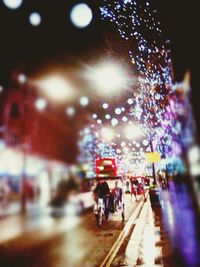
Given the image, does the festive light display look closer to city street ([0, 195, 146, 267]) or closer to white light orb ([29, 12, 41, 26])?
white light orb ([29, 12, 41, 26])

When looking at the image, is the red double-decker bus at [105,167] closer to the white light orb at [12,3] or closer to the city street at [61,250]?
the city street at [61,250]

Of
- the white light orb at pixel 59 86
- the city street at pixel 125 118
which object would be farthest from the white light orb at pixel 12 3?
the white light orb at pixel 59 86

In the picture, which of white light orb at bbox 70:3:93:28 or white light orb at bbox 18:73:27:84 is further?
white light orb at bbox 18:73:27:84

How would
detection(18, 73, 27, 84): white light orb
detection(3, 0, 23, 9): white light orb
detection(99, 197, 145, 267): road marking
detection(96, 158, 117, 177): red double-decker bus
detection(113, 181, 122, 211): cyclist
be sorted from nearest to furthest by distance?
detection(99, 197, 145, 267): road marking, detection(3, 0, 23, 9): white light orb, detection(113, 181, 122, 211): cyclist, detection(96, 158, 117, 177): red double-decker bus, detection(18, 73, 27, 84): white light orb

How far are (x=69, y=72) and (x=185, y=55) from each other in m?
8.16

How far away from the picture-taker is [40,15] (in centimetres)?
909

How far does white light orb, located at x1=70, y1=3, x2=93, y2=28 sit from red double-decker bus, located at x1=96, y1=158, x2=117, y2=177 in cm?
1878

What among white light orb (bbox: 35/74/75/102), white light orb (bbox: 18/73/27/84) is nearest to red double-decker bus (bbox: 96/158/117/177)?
white light orb (bbox: 35/74/75/102)

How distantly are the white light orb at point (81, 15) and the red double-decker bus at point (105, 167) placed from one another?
739 inches

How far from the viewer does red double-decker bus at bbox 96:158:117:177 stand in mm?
26181

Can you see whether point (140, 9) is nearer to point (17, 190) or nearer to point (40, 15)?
point (40, 15)

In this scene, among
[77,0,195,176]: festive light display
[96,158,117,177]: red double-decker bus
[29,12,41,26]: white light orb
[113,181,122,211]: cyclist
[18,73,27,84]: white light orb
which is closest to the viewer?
[29,12,41,26]: white light orb

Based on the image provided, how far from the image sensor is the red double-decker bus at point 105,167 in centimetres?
2618

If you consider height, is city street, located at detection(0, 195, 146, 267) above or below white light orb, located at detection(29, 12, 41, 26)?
below
